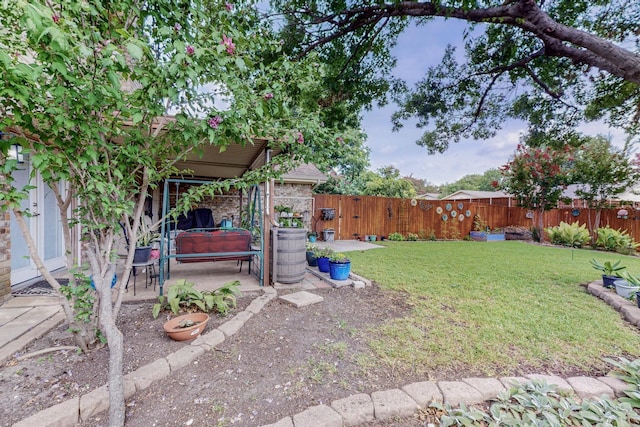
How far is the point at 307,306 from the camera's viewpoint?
11.4ft

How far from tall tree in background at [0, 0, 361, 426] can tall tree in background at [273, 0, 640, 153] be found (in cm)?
263

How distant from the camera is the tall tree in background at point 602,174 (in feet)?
30.9

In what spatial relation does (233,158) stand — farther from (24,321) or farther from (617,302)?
(617,302)

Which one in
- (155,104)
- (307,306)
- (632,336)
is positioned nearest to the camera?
(155,104)

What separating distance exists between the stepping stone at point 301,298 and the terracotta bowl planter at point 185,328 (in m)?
1.15

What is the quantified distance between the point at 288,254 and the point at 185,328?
1896 mm

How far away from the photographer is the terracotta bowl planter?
2396 millimetres

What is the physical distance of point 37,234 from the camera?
400 cm

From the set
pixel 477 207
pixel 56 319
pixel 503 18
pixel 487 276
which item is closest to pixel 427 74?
pixel 503 18

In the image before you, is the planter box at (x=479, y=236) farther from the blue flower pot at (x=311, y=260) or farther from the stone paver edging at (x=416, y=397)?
the stone paver edging at (x=416, y=397)

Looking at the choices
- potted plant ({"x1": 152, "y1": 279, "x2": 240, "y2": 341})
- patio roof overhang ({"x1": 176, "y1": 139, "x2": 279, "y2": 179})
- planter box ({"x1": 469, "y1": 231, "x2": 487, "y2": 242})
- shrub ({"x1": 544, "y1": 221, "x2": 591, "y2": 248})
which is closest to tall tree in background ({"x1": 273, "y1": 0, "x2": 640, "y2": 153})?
patio roof overhang ({"x1": 176, "y1": 139, "x2": 279, "y2": 179})

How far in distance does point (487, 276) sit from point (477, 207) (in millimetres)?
8563

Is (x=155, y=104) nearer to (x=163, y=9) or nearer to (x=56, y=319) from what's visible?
(x=163, y=9)

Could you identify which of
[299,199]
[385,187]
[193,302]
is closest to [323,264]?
[193,302]
